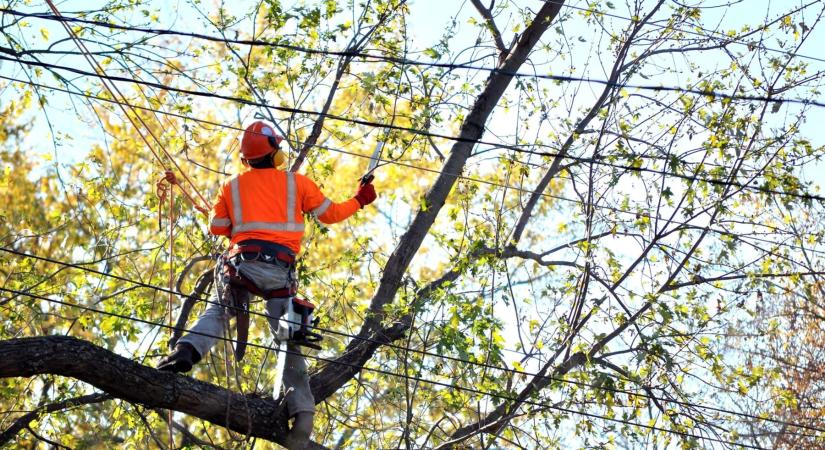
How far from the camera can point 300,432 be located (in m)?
7.21

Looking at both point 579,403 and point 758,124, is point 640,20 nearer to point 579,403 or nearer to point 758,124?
point 758,124

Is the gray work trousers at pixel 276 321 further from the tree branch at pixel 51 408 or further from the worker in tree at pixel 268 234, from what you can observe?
the tree branch at pixel 51 408

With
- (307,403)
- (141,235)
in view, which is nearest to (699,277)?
(307,403)

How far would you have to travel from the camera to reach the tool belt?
23.0 ft

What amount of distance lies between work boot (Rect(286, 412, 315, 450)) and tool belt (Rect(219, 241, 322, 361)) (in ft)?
1.55

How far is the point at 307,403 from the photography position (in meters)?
7.23

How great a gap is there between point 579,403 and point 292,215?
2594 mm

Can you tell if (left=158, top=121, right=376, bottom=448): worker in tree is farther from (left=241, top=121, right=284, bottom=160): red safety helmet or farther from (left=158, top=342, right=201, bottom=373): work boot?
(left=158, top=342, right=201, bottom=373): work boot

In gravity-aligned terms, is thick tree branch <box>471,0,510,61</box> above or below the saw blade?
above

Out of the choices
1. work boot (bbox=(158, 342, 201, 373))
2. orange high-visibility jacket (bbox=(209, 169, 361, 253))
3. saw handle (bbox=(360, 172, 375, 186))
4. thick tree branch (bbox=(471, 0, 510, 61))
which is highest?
thick tree branch (bbox=(471, 0, 510, 61))

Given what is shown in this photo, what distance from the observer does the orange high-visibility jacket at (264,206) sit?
7.20 meters

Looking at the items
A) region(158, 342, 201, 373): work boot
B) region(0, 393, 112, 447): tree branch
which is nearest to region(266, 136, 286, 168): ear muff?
region(158, 342, 201, 373): work boot

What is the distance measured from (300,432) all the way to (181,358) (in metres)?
0.92

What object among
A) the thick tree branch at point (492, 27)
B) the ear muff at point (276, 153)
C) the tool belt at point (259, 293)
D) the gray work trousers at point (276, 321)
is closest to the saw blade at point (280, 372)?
the gray work trousers at point (276, 321)
